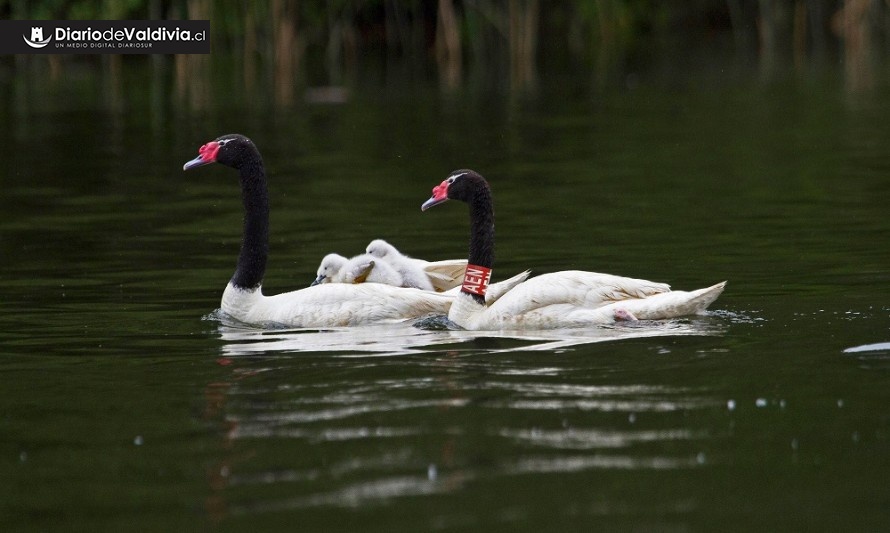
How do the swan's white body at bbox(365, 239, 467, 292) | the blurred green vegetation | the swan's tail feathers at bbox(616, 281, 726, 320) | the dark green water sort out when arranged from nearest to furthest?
the dark green water < the swan's tail feathers at bbox(616, 281, 726, 320) < the swan's white body at bbox(365, 239, 467, 292) < the blurred green vegetation

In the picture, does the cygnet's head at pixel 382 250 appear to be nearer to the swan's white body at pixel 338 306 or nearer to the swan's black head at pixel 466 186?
the swan's white body at pixel 338 306

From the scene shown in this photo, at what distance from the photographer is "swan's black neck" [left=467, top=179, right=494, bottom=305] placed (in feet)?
39.5

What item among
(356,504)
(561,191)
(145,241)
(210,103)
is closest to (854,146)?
(561,191)

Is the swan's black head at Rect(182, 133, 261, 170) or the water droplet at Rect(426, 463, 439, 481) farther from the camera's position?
the swan's black head at Rect(182, 133, 261, 170)

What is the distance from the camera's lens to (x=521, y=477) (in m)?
7.36

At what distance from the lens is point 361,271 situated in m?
13.5

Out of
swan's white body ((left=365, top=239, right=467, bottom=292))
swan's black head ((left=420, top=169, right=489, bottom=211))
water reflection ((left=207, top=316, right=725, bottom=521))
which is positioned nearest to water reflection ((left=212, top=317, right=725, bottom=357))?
water reflection ((left=207, top=316, right=725, bottom=521))

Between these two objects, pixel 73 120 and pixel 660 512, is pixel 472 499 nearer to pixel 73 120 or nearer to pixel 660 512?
pixel 660 512

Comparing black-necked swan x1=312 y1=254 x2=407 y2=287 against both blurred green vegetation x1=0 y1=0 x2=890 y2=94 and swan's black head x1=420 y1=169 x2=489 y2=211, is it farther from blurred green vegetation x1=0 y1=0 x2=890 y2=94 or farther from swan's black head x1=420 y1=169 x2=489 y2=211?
blurred green vegetation x1=0 y1=0 x2=890 y2=94

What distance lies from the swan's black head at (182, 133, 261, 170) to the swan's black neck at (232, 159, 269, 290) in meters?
0.04

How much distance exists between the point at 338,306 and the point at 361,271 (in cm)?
130

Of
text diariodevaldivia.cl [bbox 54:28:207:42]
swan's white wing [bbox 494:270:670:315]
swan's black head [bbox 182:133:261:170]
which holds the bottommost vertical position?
swan's white wing [bbox 494:270:670:315]

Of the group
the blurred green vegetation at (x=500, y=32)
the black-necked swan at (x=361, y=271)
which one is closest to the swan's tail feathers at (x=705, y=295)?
the black-necked swan at (x=361, y=271)

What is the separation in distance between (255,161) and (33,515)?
249 inches
